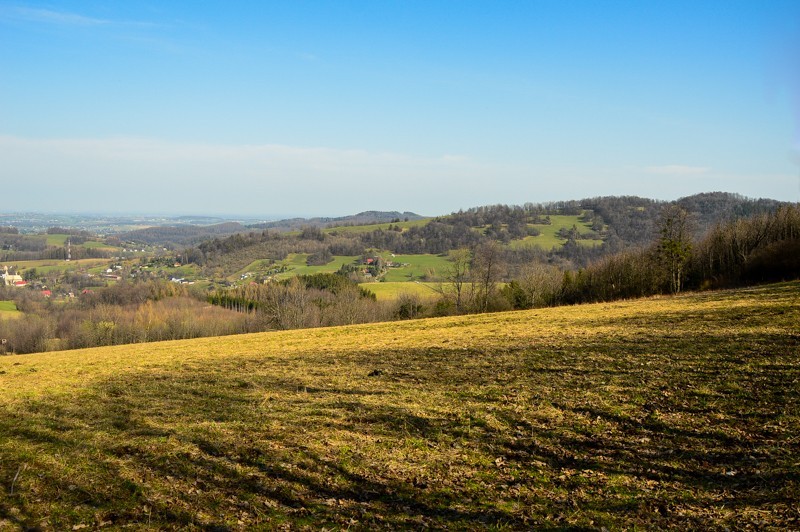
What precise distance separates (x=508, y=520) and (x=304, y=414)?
5.70 m

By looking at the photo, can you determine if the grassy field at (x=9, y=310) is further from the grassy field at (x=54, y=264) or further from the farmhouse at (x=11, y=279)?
the grassy field at (x=54, y=264)

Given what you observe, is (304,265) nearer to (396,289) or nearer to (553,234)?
(396,289)

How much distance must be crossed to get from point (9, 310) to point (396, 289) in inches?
2713

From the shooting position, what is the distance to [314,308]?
77.6 metres

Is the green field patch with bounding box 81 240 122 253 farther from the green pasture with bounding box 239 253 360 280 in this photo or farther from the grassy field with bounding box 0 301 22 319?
the grassy field with bounding box 0 301 22 319

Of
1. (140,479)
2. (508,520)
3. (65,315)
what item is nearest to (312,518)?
(508,520)

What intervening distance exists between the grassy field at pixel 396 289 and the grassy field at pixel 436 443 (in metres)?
69.2

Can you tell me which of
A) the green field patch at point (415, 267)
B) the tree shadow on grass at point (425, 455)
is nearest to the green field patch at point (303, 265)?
the green field patch at point (415, 267)

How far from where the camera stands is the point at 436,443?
897cm

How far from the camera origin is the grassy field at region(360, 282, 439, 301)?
88631 mm

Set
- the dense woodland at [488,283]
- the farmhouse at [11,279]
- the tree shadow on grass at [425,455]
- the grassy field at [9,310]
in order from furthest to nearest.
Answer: the farmhouse at [11,279]
the grassy field at [9,310]
the dense woodland at [488,283]
the tree shadow on grass at [425,455]

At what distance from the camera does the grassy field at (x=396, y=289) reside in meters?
88.6

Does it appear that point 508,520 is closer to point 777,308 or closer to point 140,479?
point 140,479

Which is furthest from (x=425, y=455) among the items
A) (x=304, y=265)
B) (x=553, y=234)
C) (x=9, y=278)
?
(x=9, y=278)
